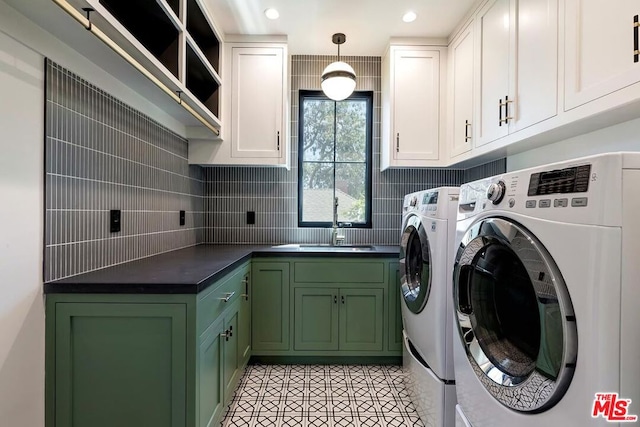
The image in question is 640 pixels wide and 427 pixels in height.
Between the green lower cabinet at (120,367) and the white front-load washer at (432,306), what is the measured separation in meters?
1.08

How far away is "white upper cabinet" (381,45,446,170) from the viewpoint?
245 cm

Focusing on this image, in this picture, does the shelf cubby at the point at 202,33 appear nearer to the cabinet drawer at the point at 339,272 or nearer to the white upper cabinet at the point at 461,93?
the cabinet drawer at the point at 339,272

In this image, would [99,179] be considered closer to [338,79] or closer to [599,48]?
[338,79]

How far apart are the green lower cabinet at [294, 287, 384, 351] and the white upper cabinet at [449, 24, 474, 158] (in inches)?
49.8

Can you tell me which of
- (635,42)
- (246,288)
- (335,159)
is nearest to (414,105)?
(335,159)

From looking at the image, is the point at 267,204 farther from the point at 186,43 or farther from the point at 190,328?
the point at 190,328

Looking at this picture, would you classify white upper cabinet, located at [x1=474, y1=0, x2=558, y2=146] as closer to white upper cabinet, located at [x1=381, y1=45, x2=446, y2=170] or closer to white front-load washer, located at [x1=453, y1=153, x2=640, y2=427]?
white upper cabinet, located at [x1=381, y1=45, x2=446, y2=170]

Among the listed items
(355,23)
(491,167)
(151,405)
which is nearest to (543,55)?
(491,167)

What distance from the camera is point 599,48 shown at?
1138 millimetres

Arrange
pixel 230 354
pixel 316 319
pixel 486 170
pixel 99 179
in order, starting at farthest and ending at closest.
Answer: pixel 486 170
pixel 316 319
pixel 230 354
pixel 99 179

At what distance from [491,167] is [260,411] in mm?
2221

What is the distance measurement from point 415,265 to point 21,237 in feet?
5.79

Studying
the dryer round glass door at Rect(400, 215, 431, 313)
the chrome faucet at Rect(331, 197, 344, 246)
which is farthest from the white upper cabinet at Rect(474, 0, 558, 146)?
the chrome faucet at Rect(331, 197, 344, 246)

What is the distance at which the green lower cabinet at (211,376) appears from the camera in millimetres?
1253
